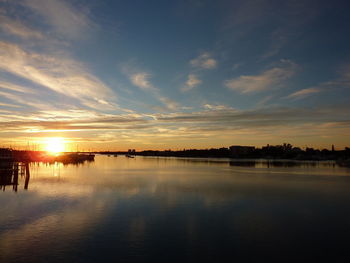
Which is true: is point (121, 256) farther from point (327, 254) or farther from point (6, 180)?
point (6, 180)

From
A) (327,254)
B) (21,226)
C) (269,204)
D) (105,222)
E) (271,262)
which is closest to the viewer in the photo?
(271,262)

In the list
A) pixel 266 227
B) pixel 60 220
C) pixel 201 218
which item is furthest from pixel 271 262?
pixel 60 220

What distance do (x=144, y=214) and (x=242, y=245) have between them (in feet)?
38.6

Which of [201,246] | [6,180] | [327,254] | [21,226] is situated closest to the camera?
[327,254]

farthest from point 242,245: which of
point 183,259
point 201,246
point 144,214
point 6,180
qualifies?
point 6,180

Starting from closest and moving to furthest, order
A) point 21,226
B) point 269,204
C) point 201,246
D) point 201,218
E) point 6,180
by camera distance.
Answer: point 201,246
point 21,226
point 201,218
point 269,204
point 6,180

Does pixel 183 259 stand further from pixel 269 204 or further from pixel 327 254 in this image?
pixel 269 204

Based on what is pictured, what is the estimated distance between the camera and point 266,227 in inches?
928

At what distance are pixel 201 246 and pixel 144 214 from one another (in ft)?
33.8

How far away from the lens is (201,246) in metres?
18.8

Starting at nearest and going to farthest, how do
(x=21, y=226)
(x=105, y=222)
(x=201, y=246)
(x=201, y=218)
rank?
(x=201, y=246), (x=21, y=226), (x=105, y=222), (x=201, y=218)

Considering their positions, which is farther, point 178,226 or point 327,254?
point 178,226

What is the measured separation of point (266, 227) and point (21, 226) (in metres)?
20.4

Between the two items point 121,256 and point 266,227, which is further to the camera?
point 266,227
